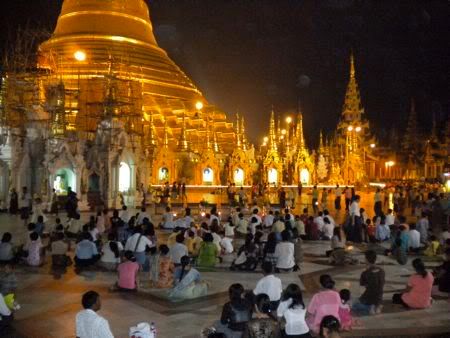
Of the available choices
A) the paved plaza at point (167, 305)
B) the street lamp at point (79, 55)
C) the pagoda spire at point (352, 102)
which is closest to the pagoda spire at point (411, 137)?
the pagoda spire at point (352, 102)

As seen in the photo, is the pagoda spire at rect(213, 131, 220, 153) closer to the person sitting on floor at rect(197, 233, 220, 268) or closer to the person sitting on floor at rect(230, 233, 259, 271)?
the person sitting on floor at rect(197, 233, 220, 268)

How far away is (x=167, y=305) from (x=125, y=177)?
20457mm

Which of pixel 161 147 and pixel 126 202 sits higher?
Result: pixel 161 147

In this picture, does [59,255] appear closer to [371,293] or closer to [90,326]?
[90,326]

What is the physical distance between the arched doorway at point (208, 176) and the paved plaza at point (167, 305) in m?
30.8

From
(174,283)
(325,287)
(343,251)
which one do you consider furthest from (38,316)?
(343,251)

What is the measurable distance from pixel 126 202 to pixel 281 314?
21896mm

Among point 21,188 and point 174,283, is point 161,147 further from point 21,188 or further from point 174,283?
point 174,283

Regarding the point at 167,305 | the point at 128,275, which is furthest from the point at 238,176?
the point at 167,305

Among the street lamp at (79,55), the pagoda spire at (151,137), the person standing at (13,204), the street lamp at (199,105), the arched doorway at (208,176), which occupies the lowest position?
the person standing at (13,204)

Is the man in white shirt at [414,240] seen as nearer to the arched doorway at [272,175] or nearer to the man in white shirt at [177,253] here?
the man in white shirt at [177,253]

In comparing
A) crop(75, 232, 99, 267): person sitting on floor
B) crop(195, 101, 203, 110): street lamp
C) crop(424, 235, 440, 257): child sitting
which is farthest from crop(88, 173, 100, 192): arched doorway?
crop(195, 101, 203, 110): street lamp

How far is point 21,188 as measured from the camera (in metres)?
26.5

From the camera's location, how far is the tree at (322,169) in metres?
50.5
